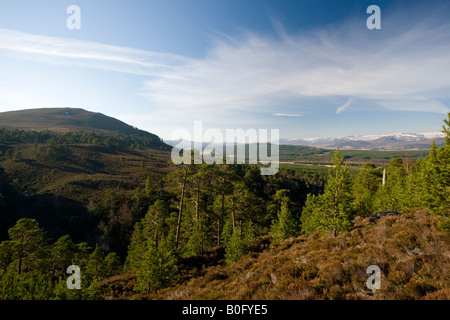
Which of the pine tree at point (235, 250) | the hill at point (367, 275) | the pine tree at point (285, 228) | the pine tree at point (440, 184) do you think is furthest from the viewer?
the pine tree at point (285, 228)

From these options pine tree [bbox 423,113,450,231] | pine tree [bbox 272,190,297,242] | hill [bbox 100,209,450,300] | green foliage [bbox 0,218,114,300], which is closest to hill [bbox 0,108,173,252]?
green foliage [bbox 0,218,114,300]

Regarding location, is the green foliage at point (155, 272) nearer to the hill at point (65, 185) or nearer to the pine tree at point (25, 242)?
the pine tree at point (25, 242)

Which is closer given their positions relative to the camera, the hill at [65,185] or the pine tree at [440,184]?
the pine tree at [440,184]

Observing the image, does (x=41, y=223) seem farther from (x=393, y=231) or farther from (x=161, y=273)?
(x=393, y=231)

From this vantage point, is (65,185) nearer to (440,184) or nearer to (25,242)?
(25,242)

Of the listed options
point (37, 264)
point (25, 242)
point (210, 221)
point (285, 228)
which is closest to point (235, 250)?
point (285, 228)

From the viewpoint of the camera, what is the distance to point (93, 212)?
51.3 metres

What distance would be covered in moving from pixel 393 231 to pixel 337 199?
3996 mm

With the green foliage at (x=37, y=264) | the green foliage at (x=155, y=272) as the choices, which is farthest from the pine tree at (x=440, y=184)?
the green foliage at (x=37, y=264)

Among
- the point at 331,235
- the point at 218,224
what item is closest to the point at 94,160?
the point at 218,224

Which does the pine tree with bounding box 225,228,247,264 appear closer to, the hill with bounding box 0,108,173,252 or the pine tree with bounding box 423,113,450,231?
the pine tree with bounding box 423,113,450,231

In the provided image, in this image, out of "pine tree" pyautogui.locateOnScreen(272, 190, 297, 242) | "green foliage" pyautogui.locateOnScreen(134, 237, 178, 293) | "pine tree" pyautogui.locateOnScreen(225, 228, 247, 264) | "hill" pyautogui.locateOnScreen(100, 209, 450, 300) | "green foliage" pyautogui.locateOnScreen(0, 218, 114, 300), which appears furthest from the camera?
"pine tree" pyautogui.locateOnScreen(272, 190, 297, 242)

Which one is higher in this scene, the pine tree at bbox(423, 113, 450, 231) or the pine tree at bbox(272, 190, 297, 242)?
the pine tree at bbox(423, 113, 450, 231)
